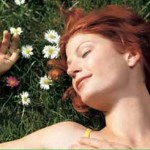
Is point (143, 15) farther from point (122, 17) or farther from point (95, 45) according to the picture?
point (95, 45)

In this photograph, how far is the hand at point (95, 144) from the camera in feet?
9.02

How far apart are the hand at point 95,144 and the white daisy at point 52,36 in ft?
2.82

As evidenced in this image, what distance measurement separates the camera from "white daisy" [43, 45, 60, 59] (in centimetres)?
339

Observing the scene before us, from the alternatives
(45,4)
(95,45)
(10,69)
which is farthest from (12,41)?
Result: (95,45)

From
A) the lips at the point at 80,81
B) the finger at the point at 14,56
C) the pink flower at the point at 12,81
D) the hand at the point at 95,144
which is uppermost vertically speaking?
the finger at the point at 14,56

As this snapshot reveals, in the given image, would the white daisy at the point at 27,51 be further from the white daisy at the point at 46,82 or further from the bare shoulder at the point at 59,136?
the bare shoulder at the point at 59,136

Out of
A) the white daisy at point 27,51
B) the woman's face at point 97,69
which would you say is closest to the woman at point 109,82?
the woman's face at point 97,69

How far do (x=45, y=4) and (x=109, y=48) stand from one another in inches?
37.8

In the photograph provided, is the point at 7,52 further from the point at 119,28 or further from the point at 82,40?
the point at 119,28

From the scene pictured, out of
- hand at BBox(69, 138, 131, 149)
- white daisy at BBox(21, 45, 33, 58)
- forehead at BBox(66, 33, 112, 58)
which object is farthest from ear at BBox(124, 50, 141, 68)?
white daisy at BBox(21, 45, 33, 58)

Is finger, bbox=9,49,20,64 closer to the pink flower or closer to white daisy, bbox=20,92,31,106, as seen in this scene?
the pink flower

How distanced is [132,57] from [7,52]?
886mm

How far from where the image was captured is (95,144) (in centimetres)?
277

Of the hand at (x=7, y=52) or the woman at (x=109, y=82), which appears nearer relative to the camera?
the woman at (x=109, y=82)
